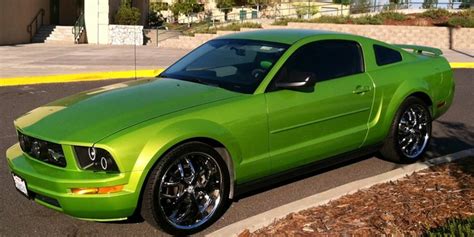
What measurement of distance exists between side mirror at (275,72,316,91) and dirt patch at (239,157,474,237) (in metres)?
1.01

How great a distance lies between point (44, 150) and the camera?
12.6 feet

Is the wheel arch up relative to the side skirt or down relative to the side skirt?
up

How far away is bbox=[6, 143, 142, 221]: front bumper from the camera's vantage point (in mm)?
3570

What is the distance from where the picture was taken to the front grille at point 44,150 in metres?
3.73

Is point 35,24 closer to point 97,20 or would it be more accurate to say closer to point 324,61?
point 97,20

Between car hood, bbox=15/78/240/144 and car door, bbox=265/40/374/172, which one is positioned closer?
car hood, bbox=15/78/240/144

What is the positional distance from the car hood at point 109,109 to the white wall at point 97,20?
74.3 feet

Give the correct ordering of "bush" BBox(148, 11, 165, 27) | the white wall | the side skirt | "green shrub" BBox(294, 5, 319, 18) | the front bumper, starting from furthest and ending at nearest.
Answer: "bush" BBox(148, 11, 165, 27)
"green shrub" BBox(294, 5, 319, 18)
the white wall
the side skirt
the front bumper

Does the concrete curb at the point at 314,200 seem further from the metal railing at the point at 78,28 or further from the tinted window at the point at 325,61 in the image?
the metal railing at the point at 78,28

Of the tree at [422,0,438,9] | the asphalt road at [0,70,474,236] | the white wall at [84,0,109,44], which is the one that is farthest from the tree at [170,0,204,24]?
the asphalt road at [0,70,474,236]

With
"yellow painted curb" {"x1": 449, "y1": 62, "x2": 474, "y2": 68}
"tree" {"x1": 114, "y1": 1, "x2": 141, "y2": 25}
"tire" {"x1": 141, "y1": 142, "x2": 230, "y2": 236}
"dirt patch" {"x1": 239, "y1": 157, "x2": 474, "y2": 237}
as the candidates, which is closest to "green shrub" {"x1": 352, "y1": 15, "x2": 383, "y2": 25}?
"yellow painted curb" {"x1": 449, "y1": 62, "x2": 474, "y2": 68}

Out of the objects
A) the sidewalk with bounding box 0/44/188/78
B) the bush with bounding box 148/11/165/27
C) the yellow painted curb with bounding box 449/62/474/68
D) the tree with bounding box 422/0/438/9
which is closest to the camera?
the sidewalk with bounding box 0/44/188/78

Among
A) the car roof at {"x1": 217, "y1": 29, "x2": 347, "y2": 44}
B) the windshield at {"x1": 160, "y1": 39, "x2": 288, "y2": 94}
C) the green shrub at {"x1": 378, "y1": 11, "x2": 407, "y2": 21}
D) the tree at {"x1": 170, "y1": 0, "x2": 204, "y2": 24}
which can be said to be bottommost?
the windshield at {"x1": 160, "y1": 39, "x2": 288, "y2": 94}

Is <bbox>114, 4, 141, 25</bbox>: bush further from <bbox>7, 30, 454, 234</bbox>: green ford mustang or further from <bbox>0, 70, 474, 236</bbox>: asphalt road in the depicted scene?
<bbox>7, 30, 454, 234</bbox>: green ford mustang
